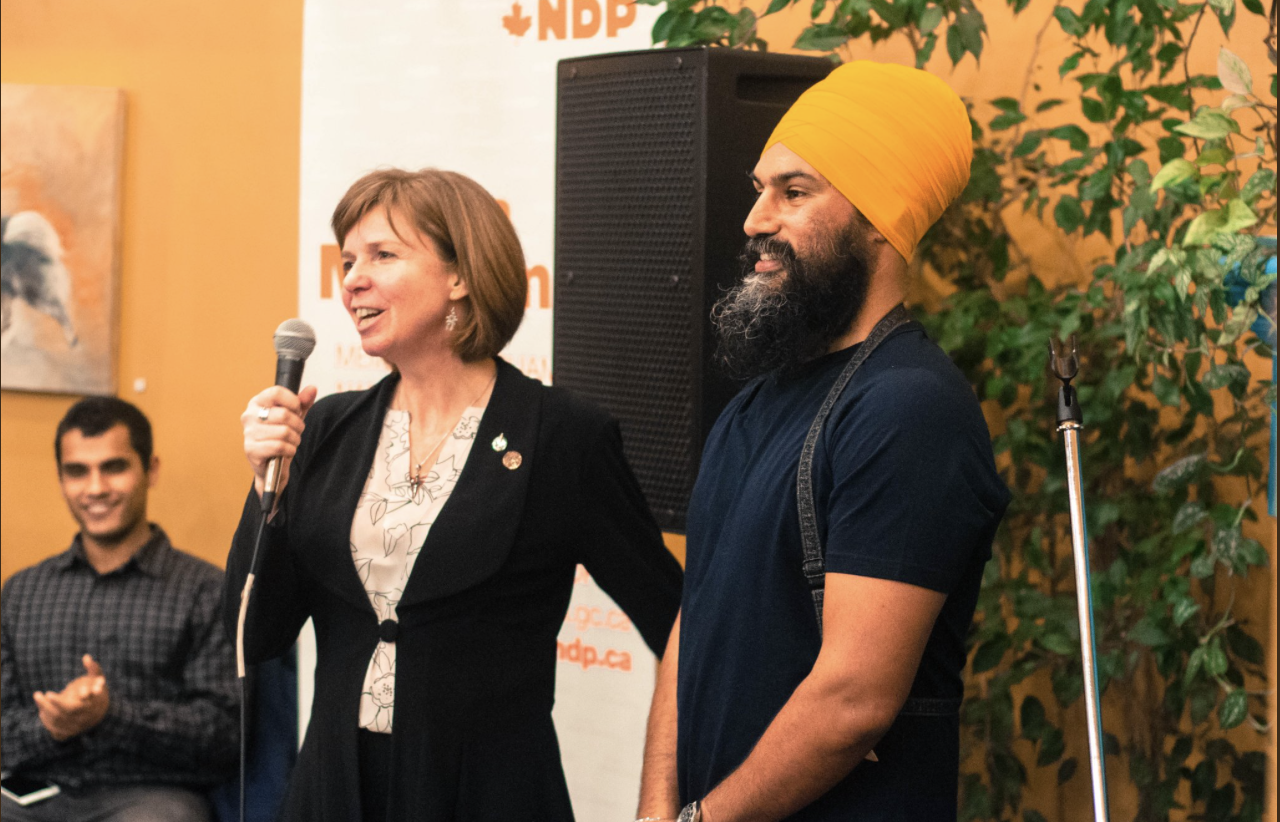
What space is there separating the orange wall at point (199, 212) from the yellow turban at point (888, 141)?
7.94 feet

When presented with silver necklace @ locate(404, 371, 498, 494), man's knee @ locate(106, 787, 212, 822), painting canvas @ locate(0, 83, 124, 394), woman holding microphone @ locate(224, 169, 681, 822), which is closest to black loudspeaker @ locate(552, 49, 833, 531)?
woman holding microphone @ locate(224, 169, 681, 822)

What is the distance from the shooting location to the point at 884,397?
4.58 ft

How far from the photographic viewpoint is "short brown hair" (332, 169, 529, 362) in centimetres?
192

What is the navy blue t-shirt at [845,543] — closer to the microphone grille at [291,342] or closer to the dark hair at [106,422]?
the microphone grille at [291,342]

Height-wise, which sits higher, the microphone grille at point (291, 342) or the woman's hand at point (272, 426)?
the microphone grille at point (291, 342)

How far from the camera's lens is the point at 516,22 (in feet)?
10.1

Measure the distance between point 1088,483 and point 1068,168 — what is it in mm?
632

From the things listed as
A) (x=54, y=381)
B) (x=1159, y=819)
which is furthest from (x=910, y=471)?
(x=54, y=381)

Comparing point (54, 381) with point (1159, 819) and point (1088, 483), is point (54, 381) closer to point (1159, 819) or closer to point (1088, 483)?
point (1088, 483)

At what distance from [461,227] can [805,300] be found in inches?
24.3

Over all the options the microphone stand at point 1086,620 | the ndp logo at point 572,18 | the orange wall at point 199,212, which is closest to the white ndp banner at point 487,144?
the ndp logo at point 572,18

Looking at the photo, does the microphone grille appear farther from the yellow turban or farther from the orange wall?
the orange wall

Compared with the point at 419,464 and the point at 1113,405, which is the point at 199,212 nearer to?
the point at 419,464

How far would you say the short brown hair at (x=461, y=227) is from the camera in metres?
1.92
